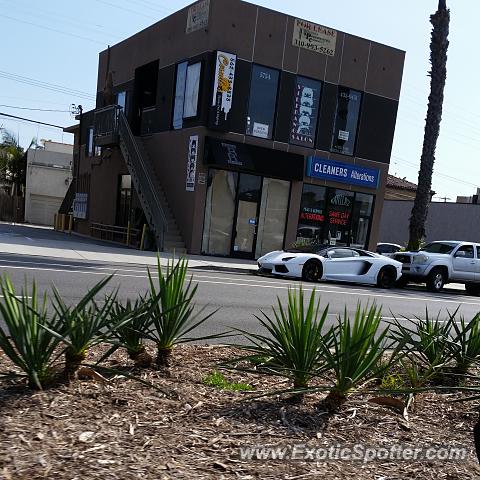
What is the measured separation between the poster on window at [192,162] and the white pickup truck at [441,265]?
7.87 m

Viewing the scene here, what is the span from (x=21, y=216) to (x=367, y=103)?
2898cm

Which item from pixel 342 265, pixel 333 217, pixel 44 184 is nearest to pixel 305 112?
pixel 333 217

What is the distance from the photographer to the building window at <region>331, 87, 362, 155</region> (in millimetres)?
22505

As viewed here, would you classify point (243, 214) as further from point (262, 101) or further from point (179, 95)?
point (179, 95)

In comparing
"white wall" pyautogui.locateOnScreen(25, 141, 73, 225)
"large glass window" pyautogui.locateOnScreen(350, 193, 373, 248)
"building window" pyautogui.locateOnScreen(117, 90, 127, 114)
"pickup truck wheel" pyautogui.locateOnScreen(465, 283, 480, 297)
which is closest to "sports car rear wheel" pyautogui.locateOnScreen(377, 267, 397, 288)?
"pickup truck wheel" pyautogui.locateOnScreen(465, 283, 480, 297)

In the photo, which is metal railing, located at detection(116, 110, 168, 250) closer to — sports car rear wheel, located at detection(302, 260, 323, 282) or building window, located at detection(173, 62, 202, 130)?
building window, located at detection(173, 62, 202, 130)

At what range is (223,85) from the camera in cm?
1947

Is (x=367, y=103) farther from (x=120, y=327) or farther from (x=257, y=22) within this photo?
(x=120, y=327)

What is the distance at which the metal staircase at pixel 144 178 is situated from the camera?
65.7ft

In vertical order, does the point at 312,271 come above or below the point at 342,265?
below

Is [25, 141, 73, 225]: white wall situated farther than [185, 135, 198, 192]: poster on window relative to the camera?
Yes

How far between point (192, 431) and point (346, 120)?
831 inches

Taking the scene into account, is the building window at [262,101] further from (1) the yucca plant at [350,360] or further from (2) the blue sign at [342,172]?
(1) the yucca plant at [350,360]

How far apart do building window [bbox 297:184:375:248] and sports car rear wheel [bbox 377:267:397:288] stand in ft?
17.2
